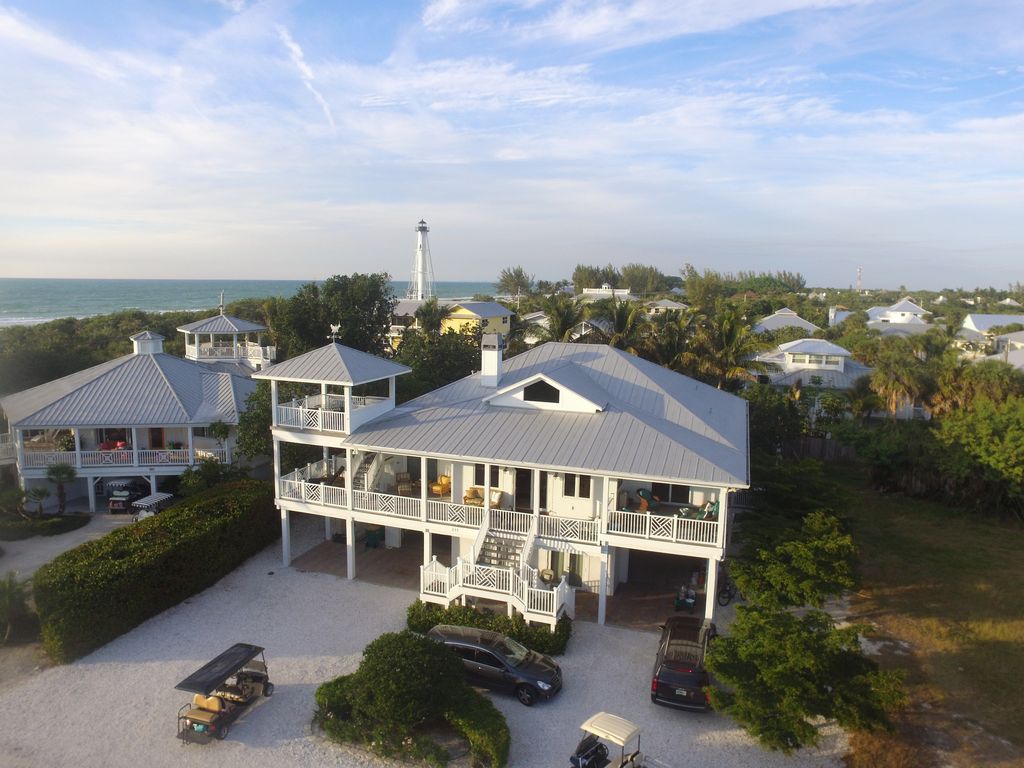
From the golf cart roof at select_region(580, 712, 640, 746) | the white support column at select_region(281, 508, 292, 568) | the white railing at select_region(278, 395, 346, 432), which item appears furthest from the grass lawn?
the white support column at select_region(281, 508, 292, 568)

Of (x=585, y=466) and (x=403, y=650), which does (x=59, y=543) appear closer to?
(x=403, y=650)

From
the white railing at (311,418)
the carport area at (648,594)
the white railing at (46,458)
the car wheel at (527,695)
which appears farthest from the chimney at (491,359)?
the white railing at (46,458)

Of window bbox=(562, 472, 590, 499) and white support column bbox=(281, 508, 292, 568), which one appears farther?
white support column bbox=(281, 508, 292, 568)

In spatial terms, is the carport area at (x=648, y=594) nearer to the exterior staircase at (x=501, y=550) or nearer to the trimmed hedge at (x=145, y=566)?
the exterior staircase at (x=501, y=550)

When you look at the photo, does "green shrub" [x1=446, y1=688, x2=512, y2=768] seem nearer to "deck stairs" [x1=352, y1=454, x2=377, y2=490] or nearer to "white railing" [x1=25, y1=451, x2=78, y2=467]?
"deck stairs" [x1=352, y1=454, x2=377, y2=490]

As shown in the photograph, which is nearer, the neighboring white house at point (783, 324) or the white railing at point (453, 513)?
the white railing at point (453, 513)
